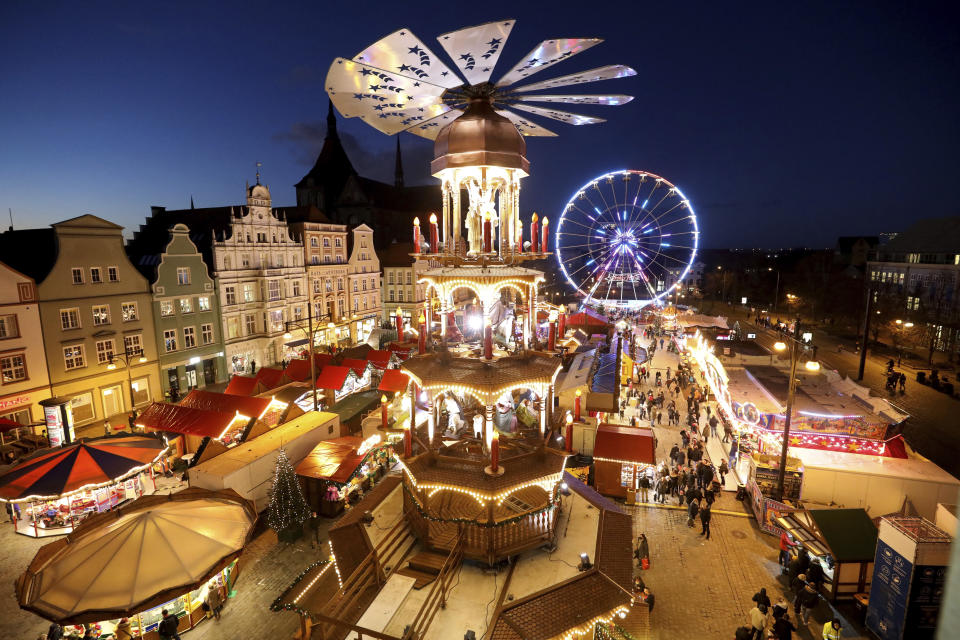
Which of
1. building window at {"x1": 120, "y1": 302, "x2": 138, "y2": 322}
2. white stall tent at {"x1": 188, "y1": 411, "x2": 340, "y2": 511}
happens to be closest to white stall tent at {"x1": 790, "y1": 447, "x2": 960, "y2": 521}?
white stall tent at {"x1": 188, "y1": 411, "x2": 340, "y2": 511}

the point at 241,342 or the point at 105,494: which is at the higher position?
the point at 241,342

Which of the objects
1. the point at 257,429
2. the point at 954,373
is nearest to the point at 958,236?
the point at 954,373

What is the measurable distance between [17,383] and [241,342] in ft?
45.6

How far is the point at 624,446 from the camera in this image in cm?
2080

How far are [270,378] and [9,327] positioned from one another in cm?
1349

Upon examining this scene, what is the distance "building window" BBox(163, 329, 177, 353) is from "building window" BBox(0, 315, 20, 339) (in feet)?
25.9

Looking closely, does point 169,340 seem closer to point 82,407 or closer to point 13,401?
point 82,407

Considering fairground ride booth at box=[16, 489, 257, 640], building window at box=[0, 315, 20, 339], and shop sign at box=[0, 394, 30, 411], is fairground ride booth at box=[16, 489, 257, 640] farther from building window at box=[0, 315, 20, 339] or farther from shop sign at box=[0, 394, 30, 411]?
building window at box=[0, 315, 20, 339]

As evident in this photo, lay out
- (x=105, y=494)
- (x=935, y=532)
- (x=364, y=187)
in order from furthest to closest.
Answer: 1. (x=364, y=187)
2. (x=105, y=494)
3. (x=935, y=532)

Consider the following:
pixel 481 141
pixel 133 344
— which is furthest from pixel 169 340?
pixel 481 141

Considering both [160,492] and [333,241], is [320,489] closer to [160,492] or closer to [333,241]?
[160,492]

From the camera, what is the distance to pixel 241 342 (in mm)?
38156

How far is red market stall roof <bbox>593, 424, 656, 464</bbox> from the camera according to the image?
20250mm

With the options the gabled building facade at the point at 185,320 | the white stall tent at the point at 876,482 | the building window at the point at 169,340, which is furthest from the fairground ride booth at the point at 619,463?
the building window at the point at 169,340
